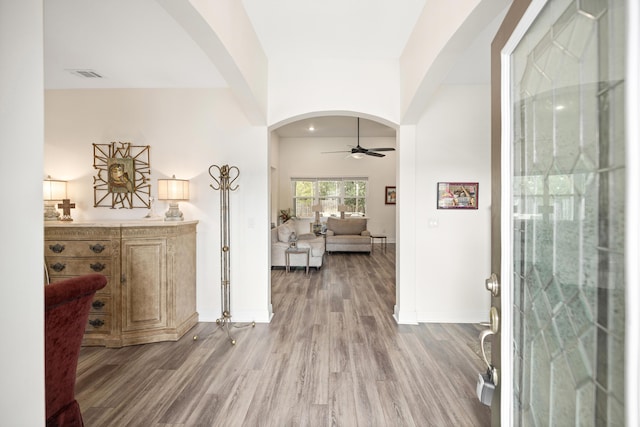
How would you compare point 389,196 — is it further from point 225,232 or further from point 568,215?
point 568,215

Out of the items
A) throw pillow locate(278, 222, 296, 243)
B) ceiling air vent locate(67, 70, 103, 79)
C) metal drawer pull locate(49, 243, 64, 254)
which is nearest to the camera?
metal drawer pull locate(49, 243, 64, 254)

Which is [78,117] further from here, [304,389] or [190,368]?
[304,389]

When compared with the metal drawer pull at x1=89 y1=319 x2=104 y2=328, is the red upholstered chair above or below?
above

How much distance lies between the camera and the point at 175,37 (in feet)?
8.60

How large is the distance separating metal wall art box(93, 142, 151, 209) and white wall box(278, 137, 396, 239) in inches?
232

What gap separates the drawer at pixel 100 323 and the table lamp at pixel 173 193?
44.5 inches

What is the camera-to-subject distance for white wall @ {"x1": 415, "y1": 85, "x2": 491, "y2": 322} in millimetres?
3566

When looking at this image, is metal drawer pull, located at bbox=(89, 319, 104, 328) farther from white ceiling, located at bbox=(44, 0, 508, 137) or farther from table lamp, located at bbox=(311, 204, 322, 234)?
table lamp, located at bbox=(311, 204, 322, 234)

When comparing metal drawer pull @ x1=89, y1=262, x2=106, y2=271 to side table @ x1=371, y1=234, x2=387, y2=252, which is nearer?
metal drawer pull @ x1=89, y1=262, x2=106, y2=271

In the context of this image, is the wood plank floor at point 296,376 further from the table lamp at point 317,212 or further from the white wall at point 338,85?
the table lamp at point 317,212

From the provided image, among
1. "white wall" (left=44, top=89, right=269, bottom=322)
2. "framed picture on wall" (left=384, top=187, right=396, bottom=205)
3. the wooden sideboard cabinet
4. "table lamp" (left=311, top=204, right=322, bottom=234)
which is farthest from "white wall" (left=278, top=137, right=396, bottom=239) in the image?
the wooden sideboard cabinet

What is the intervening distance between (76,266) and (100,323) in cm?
60

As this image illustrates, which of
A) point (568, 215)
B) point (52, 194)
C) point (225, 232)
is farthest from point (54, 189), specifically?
point (568, 215)

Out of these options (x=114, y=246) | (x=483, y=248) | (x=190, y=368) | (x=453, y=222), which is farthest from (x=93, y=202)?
(x=483, y=248)
